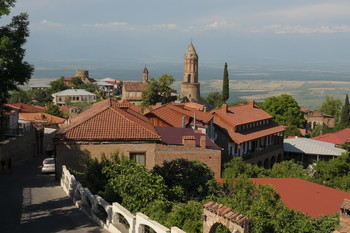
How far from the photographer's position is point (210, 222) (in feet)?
32.4

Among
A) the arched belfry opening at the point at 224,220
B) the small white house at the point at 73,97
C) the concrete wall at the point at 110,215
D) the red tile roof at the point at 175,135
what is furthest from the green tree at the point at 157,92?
the arched belfry opening at the point at 224,220

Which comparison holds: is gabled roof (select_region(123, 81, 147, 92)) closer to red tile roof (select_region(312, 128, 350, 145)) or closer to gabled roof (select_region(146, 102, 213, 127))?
red tile roof (select_region(312, 128, 350, 145))

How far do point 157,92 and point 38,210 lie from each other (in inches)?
2165

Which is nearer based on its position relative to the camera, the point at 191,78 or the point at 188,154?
the point at 188,154

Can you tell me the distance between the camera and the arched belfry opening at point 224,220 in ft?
30.0

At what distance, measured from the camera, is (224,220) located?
951 cm

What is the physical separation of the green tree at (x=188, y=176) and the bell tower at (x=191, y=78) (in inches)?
3459

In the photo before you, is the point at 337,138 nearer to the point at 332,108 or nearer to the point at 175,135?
the point at 175,135

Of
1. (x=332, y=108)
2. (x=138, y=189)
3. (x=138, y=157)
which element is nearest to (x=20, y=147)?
(x=138, y=157)

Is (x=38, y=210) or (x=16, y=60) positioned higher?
(x=16, y=60)

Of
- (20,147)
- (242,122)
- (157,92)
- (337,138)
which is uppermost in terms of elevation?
(157,92)

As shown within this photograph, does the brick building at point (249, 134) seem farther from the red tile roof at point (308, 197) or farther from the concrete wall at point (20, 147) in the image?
the red tile roof at point (308, 197)

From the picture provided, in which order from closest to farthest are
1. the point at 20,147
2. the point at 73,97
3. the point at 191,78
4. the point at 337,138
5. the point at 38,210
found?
1. the point at 38,210
2. the point at 20,147
3. the point at 337,138
4. the point at 191,78
5. the point at 73,97

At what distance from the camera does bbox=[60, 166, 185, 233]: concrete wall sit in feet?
35.3
